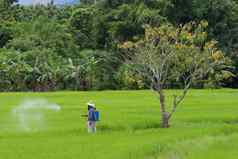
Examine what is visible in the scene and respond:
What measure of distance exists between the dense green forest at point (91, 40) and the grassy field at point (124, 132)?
1213 cm

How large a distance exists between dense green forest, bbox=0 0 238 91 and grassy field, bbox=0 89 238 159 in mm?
12128

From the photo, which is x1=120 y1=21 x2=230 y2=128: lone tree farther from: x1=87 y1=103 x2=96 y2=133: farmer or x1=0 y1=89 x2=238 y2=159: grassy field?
x1=87 y1=103 x2=96 y2=133: farmer

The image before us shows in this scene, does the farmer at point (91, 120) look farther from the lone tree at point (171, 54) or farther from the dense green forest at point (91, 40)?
the dense green forest at point (91, 40)

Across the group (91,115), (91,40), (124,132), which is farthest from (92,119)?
(91,40)

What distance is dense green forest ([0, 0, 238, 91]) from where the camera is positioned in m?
44.2

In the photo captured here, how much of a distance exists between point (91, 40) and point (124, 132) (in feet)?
106

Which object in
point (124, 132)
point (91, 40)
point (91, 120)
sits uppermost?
point (91, 40)

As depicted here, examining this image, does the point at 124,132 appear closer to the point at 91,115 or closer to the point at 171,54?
the point at 91,115

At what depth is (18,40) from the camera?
155 ft

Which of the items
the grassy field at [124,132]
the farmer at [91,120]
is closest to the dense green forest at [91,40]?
the grassy field at [124,132]

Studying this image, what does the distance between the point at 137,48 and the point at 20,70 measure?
65.5 ft

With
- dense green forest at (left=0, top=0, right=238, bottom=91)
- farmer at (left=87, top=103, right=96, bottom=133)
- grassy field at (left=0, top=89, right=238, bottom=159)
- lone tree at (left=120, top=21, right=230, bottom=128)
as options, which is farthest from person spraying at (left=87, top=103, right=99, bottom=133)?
dense green forest at (left=0, top=0, right=238, bottom=91)

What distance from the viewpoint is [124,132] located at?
20.6m

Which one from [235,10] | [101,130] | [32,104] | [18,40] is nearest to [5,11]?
[18,40]
